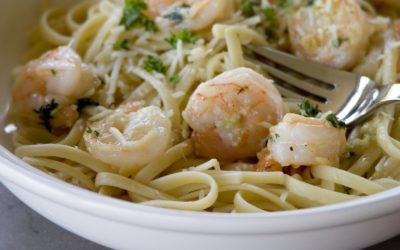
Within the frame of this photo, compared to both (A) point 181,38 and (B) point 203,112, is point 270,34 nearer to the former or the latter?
(A) point 181,38

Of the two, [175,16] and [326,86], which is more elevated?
[175,16]

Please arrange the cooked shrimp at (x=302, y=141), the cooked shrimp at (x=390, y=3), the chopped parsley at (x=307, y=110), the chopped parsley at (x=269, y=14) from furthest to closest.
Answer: the cooked shrimp at (x=390, y=3), the chopped parsley at (x=269, y=14), the chopped parsley at (x=307, y=110), the cooked shrimp at (x=302, y=141)

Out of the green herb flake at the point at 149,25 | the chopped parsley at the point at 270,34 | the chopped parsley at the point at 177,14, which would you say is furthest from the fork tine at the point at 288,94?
the green herb flake at the point at 149,25

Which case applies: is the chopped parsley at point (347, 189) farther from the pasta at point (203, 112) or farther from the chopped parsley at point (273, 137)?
the chopped parsley at point (273, 137)

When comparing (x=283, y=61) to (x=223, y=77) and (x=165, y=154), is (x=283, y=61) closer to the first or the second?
(x=223, y=77)

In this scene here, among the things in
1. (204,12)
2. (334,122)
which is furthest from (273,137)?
(204,12)

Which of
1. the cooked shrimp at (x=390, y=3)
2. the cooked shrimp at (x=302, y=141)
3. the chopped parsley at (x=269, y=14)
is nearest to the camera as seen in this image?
the cooked shrimp at (x=302, y=141)
